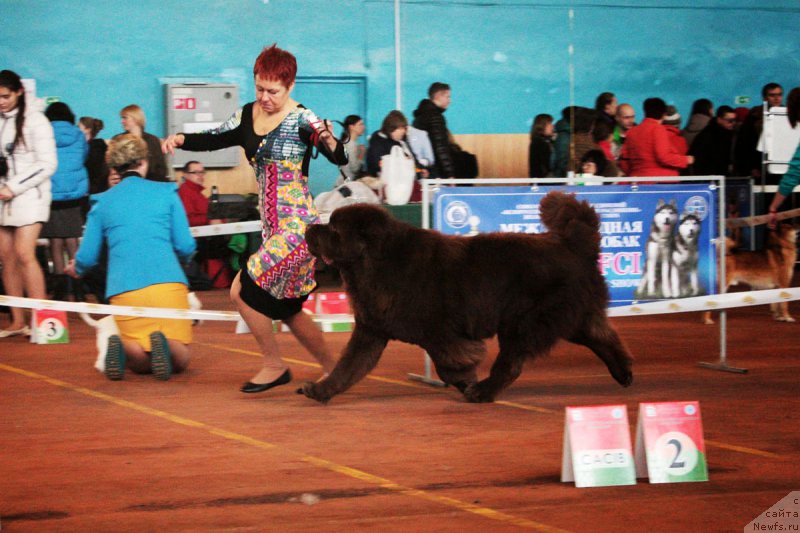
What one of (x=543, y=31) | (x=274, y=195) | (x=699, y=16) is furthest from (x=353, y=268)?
(x=699, y=16)

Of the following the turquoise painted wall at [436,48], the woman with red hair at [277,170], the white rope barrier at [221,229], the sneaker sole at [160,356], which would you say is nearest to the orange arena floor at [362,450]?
the sneaker sole at [160,356]

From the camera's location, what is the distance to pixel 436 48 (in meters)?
16.7

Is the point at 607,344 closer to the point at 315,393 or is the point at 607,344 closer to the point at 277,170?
the point at 315,393

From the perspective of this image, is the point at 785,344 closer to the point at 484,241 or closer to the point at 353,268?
the point at 484,241

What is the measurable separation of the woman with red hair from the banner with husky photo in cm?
105

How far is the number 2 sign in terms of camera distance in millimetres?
4441

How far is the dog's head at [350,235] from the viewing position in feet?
19.1

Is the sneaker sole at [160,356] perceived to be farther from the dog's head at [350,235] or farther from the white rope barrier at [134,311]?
the dog's head at [350,235]

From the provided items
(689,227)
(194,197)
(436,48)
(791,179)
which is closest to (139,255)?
(689,227)

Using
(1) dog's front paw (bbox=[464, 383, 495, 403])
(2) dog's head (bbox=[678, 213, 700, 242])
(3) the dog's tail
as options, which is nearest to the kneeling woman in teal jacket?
(1) dog's front paw (bbox=[464, 383, 495, 403])

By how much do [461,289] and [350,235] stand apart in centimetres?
67

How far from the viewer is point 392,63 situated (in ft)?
54.4

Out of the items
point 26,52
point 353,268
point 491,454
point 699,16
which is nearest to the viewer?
point 491,454

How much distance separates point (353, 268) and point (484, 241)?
752 millimetres
